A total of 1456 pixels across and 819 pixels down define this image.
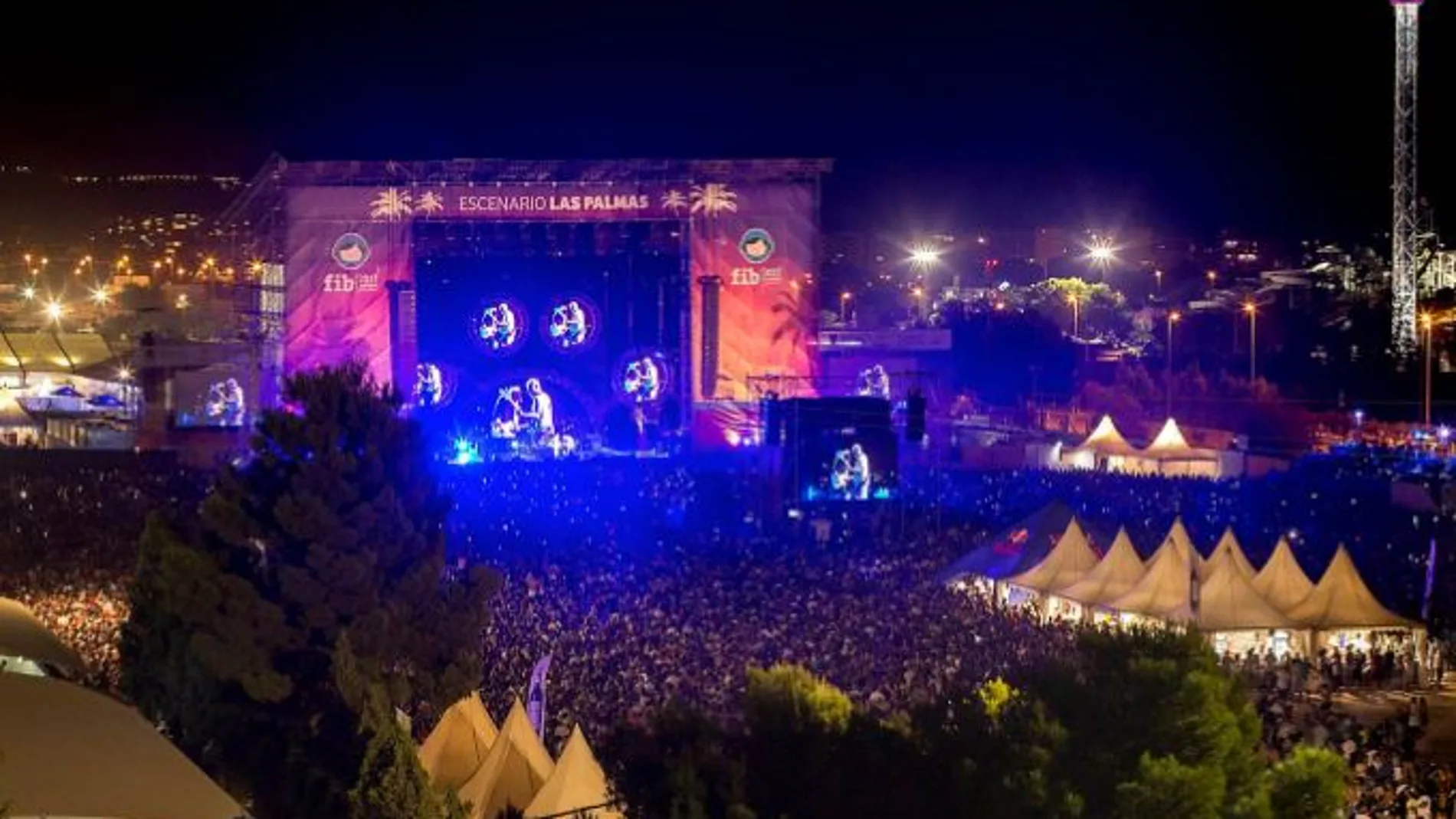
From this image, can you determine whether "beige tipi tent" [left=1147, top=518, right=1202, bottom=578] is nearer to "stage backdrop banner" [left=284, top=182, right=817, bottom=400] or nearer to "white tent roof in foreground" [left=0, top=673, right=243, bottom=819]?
"white tent roof in foreground" [left=0, top=673, right=243, bottom=819]

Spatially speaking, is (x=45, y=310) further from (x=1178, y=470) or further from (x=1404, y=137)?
(x=1404, y=137)

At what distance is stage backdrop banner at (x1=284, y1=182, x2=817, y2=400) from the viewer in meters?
33.9

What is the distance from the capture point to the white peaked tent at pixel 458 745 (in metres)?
12.7

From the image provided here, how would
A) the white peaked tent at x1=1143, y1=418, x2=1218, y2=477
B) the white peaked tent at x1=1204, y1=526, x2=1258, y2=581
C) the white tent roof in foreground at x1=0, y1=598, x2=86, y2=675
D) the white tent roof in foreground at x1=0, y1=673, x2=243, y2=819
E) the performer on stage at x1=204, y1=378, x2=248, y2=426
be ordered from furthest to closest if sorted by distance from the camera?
the performer on stage at x1=204, y1=378, x2=248, y2=426 → the white peaked tent at x1=1143, y1=418, x2=1218, y2=477 → the white peaked tent at x1=1204, y1=526, x2=1258, y2=581 → the white tent roof in foreground at x1=0, y1=598, x2=86, y2=675 → the white tent roof in foreground at x1=0, y1=673, x2=243, y2=819

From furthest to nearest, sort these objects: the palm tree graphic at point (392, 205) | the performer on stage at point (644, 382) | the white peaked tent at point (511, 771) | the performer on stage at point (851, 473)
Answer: the performer on stage at point (644, 382)
the palm tree graphic at point (392, 205)
the performer on stage at point (851, 473)
the white peaked tent at point (511, 771)

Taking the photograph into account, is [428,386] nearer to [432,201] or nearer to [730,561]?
[432,201]

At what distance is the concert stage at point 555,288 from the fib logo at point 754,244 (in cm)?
3

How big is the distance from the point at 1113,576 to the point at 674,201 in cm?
1633

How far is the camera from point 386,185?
33844mm

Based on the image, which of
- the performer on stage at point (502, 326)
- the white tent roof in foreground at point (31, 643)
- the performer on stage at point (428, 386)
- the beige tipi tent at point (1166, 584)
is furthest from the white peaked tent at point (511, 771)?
the performer on stage at point (502, 326)

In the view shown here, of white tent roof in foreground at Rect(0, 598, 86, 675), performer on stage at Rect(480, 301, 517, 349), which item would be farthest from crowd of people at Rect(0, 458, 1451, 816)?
performer on stage at Rect(480, 301, 517, 349)

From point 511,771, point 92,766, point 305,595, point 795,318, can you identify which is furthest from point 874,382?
point 92,766

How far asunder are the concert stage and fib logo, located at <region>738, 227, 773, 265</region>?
0.03 metres

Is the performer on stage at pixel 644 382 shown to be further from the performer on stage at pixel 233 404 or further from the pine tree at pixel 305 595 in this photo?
the pine tree at pixel 305 595
